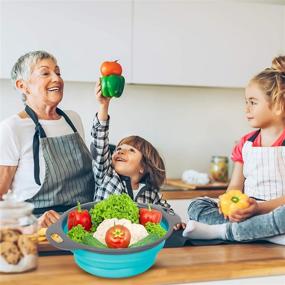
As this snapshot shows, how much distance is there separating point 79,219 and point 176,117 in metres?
1.14

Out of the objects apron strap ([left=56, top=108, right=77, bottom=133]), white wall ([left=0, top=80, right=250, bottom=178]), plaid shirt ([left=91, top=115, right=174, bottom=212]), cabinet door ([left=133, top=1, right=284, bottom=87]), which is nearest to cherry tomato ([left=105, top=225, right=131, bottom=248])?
plaid shirt ([left=91, top=115, right=174, bottom=212])

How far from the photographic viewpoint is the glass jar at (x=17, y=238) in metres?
0.78

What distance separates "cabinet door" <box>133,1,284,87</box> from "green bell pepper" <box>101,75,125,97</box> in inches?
23.8

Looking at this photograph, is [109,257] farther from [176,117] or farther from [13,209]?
[176,117]

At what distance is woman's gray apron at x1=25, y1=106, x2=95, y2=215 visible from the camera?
1179mm

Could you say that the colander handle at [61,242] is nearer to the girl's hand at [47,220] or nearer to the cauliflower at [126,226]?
the cauliflower at [126,226]

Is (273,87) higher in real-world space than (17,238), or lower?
higher

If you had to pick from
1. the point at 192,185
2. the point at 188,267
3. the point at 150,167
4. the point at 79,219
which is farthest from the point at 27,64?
the point at 192,185

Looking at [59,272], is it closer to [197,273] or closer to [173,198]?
[197,273]

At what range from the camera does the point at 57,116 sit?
126 cm

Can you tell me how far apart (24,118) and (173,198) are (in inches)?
26.1

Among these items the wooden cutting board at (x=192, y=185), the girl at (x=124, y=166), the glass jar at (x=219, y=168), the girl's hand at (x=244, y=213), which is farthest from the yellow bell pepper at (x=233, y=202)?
the glass jar at (x=219, y=168)

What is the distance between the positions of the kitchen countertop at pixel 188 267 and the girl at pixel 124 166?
Answer: 0.21 meters

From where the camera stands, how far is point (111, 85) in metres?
1.19
